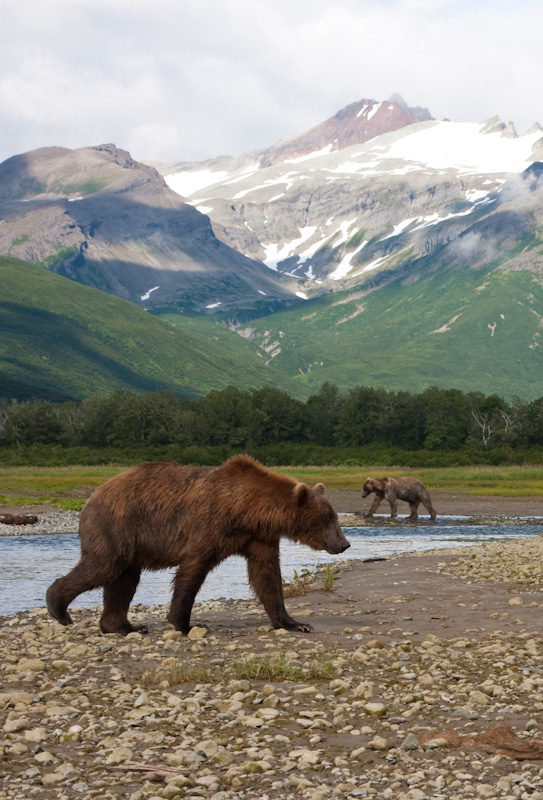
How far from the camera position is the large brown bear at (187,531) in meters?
13.7

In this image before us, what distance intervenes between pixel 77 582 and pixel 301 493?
12.0ft

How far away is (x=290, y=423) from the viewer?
384ft

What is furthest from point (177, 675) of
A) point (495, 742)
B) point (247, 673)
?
point (495, 742)

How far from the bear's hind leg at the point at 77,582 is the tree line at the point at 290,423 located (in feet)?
300

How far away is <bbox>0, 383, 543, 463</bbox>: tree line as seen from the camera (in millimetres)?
109125

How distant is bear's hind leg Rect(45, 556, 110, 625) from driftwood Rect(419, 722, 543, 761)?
6.86 meters

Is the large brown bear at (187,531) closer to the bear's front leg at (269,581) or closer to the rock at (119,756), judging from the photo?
the bear's front leg at (269,581)

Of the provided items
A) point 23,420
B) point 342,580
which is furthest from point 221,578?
point 23,420

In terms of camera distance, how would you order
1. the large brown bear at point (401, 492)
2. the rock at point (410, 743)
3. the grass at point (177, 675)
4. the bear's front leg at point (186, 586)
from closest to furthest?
1. the rock at point (410, 743)
2. the grass at point (177, 675)
3. the bear's front leg at point (186, 586)
4. the large brown bear at point (401, 492)

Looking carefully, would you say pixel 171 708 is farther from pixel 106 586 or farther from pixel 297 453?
pixel 297 453

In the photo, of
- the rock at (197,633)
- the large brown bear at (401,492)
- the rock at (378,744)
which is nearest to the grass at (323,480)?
the large brown bear at (401,492)

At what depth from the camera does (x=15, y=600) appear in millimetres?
20375

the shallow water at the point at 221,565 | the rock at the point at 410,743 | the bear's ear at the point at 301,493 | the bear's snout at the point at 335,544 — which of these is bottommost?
the shallow water at the point at 221,565

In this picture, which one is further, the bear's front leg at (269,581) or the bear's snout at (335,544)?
the bear's snout at (335,544)
